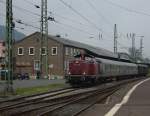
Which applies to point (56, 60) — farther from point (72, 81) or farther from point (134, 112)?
point (134, 112)

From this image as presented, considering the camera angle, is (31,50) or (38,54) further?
(31,50)

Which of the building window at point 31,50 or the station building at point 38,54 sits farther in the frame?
the building window at point 31,50

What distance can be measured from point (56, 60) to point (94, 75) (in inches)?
1824

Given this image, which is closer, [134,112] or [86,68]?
[134,112]

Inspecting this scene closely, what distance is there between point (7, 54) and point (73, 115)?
13.9m

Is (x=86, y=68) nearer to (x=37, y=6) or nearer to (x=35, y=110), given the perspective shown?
(x=37, y=6)

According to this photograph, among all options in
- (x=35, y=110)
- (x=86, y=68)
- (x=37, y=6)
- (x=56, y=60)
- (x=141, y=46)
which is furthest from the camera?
(x=141, y=46)

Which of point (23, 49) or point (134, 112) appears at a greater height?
point (23, 49)

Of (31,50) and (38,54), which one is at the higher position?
(31,50)

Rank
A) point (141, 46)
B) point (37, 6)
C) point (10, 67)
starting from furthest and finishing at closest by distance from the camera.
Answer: point (141, 46)
point (37, 6)
point (10, 67)

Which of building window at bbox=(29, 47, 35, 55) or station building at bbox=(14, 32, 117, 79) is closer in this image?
station building at bbox=(14, 32, 117, 79)

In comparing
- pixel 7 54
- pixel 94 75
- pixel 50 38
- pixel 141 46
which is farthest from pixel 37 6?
pixel 141 46

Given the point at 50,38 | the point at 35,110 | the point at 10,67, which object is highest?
the point at 50,38

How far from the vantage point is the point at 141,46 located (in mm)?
126688
